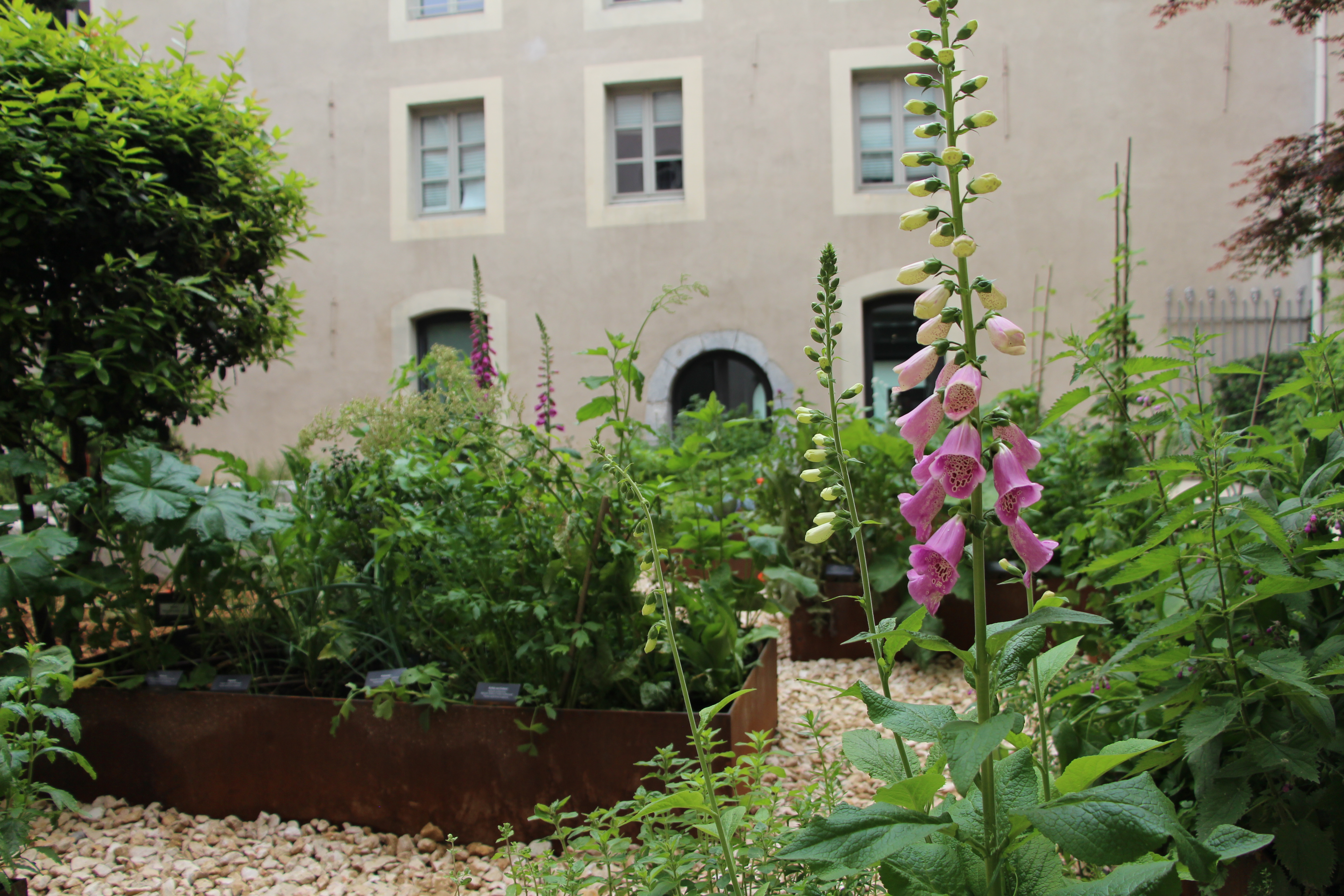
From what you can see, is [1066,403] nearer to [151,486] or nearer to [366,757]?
[366,757]

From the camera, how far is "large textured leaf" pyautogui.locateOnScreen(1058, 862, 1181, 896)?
703 millimetres

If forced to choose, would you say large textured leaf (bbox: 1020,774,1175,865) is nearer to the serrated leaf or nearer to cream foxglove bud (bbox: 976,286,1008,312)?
cream foxglove bud (bbox: 976,286,1008,312)

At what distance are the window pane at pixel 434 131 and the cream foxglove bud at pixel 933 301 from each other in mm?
8420

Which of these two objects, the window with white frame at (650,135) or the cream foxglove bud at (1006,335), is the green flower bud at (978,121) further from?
the window with white frame at (650,135)

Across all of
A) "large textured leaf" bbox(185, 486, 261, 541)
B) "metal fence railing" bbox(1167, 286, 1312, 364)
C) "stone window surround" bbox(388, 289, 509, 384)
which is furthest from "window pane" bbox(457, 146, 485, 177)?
"large textured leaf" bbox(185, 486, 261, 541)

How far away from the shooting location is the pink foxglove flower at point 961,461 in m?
0.76

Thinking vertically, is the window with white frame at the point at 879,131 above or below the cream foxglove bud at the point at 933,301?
above

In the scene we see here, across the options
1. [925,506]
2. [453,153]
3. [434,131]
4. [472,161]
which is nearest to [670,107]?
[472,161]

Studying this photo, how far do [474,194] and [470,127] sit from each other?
2.30ft

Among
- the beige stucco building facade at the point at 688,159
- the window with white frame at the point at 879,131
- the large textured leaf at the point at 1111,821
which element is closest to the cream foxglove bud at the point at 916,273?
the large textured leaf at the point at 1111,821

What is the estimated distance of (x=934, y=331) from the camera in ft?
2.67

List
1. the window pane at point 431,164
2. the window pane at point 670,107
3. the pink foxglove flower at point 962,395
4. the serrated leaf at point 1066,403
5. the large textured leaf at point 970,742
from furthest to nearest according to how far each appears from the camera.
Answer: the window pane at point 431,164 < the window pane at point 670,107 < the serrated leaf at point 1066,403 < the pink foxglove flower at point 962,395 < the large textured leaf at point 970,742

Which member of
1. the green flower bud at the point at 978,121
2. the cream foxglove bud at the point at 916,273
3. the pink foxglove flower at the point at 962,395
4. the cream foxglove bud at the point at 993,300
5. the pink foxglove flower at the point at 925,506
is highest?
the green flower bud at the point at 978,121

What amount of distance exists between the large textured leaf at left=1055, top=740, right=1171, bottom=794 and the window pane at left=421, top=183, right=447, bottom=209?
8.47m
